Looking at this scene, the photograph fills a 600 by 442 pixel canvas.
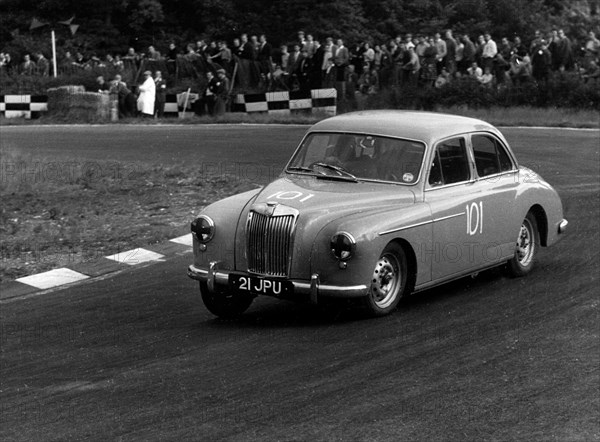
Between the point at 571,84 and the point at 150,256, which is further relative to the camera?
the point at 571,84

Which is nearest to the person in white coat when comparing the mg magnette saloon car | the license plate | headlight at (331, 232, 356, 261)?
the mg magnette saloon car

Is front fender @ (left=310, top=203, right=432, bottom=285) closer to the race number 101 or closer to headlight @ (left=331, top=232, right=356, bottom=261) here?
headlight @ (left=331, top=232, right=356, bottom=261)

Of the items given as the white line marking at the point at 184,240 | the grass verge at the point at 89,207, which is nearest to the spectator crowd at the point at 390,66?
the grass verge at the point at 89,207

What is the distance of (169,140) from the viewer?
73.3 ft

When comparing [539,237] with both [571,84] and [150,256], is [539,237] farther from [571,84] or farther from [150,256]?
[571,84]

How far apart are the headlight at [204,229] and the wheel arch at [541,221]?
3.20m

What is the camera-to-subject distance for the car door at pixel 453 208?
8867 millimetres

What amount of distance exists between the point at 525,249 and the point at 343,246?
2.67 meters

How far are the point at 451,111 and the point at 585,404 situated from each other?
18.8 metres

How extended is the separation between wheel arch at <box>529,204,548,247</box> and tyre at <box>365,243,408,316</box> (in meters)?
2.13

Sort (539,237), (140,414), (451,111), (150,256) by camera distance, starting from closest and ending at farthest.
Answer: (140,414) → (539,237) → (150,256) → (451,111)

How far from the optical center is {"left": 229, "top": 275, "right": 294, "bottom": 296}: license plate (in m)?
8.10

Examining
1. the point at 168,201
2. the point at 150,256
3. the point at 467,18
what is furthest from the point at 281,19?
the point at 150,256

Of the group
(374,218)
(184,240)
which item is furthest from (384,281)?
(184,240)
